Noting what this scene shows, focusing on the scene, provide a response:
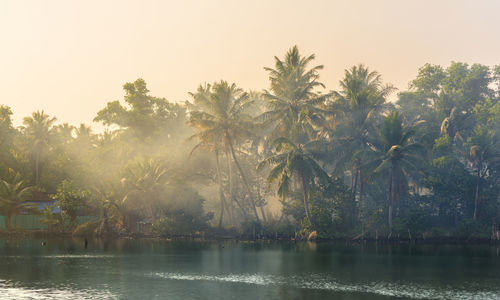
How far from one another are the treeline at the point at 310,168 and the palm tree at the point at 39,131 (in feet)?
22.0

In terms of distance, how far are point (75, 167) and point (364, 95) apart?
48.2 metres

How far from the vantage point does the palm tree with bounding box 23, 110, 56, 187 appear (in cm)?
10062

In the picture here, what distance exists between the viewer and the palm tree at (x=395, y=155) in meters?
69.3

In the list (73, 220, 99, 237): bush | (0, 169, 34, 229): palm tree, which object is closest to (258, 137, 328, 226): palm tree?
(73, 220, 99, 237): bush

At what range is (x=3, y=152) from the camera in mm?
91125

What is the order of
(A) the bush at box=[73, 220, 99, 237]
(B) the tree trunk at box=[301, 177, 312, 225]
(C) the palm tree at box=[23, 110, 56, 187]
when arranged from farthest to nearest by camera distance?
(C) the palm tree at box=[23, 110, 56, 187], (A) the bush at box=[73, 220, 99, 237], (B) the tree trunk at box=[301, 177, 312, 225]

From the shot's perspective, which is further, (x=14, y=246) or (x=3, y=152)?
(x=3, y=152)

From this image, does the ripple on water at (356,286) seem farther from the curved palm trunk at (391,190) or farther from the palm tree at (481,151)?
the palm tree at (481,151)

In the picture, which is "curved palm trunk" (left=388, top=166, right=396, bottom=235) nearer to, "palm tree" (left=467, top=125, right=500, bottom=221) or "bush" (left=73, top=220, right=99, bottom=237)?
"palm tree" (left=467, top=125, right=500, bottom=221)

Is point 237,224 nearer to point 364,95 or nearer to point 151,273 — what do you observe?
point 364,95

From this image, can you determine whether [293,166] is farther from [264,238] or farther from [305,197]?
[264,238]

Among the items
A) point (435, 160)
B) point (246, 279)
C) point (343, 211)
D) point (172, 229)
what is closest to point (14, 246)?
point (172, 229)

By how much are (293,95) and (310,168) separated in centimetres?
1270

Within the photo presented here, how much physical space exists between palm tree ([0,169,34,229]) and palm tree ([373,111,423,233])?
5155 centimetres
